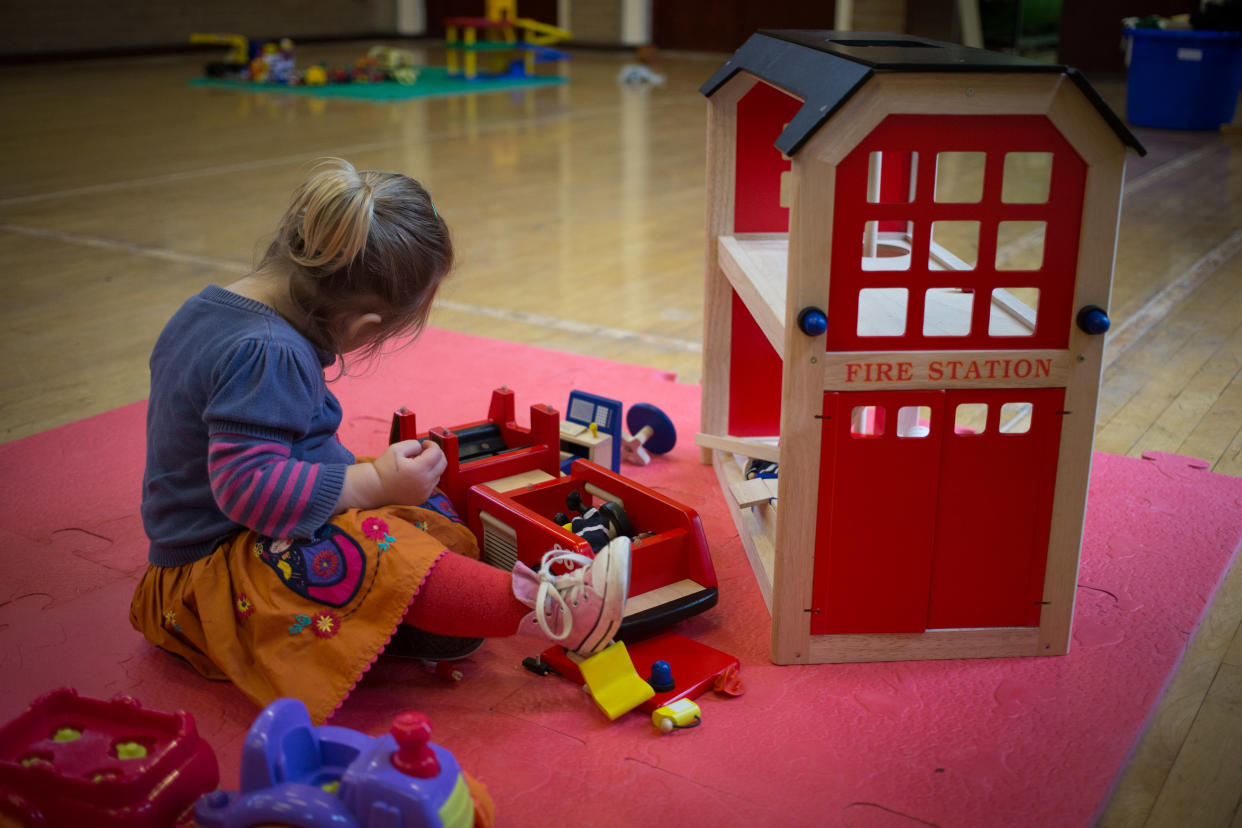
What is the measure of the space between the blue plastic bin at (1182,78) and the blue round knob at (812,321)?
6359mm

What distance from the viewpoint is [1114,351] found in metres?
2.98

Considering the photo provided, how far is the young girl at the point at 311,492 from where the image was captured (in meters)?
1.37

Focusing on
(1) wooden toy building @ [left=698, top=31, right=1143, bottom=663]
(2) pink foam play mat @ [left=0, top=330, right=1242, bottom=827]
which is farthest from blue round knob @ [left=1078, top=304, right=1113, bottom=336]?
(2) pink foam play mat @ [left=0, top=330, right=1242, bottom=827]

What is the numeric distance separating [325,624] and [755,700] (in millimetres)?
574

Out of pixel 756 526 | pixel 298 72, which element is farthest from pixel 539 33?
pixel 756 526

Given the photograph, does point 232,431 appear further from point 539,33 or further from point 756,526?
point 539,33

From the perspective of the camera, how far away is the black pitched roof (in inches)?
52.7

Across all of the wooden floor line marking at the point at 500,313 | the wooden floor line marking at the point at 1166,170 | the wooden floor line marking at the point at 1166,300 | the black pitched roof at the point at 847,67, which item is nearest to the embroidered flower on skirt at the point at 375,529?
the black pitched roof at the point at 847,67

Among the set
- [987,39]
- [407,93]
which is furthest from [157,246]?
[987,39]

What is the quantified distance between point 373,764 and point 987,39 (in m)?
10.0

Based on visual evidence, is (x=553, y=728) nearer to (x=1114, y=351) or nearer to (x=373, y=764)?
(x=373, y=764)

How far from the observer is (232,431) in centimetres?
136

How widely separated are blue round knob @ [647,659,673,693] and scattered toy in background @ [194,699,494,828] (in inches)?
15.9

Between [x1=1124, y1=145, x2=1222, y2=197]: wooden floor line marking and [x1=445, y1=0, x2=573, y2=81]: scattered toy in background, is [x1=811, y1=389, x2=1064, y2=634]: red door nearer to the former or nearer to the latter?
[x1=1124, y1=145, x2=1222, y2=197]: wooden floor line marking
